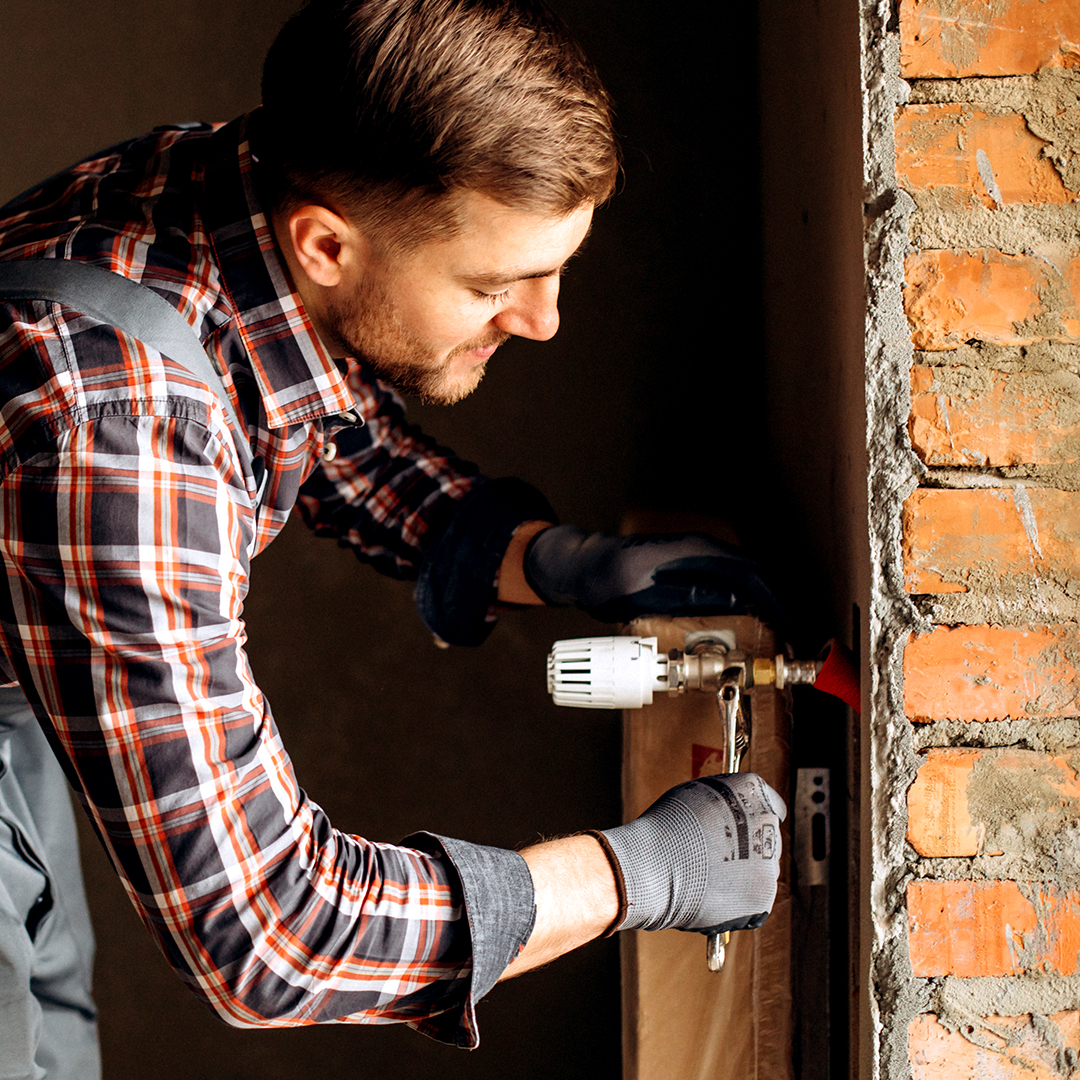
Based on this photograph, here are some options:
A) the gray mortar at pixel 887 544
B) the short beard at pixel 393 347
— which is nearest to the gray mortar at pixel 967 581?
the gray mortar at pixel 887 544

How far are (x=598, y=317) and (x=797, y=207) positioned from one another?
517mm

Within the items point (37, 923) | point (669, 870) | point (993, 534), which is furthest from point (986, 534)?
point (37, 923)

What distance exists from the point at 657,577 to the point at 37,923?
715 millimetres

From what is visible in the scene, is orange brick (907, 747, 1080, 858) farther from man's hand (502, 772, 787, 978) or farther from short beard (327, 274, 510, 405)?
short beard (327, 274, 510, 405)

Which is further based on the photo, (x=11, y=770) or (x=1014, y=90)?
(x=11, y=770)

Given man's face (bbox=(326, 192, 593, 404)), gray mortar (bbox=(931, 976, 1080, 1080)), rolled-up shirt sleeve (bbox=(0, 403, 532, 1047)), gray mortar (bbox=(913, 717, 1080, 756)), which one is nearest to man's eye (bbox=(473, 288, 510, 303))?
man's face (bbox=(326, 192, 593, 404))

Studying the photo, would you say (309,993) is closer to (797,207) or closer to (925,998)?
(925,998)

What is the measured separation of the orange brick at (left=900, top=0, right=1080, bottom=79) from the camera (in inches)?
24.4

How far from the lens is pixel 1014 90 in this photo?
2.06 ft

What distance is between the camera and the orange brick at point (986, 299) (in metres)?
0.64

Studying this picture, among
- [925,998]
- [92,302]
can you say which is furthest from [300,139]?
[925,998]

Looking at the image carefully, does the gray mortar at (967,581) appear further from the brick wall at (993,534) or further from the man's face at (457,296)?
the man's face at (457,296)

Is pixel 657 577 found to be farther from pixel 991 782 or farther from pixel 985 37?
pixel 985 37

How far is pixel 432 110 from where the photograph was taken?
→ 679 millimetres
